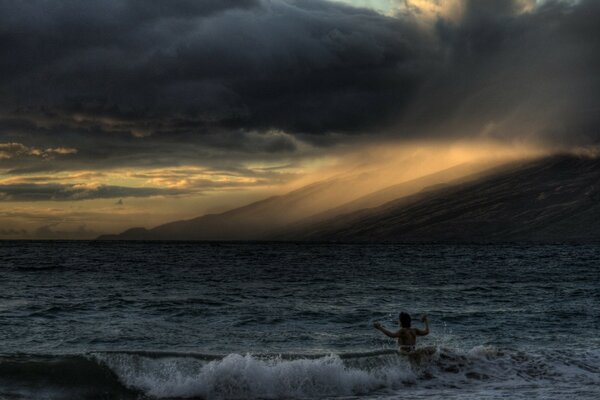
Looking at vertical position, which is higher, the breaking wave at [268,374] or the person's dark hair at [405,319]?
the person's dark hair at [405,319]

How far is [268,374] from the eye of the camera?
19.2 meters

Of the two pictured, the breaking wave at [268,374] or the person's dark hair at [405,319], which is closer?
the breaking wave at [268,374]

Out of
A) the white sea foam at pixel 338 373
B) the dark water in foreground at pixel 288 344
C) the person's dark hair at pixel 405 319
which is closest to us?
the white sea foam at pixel 338 373

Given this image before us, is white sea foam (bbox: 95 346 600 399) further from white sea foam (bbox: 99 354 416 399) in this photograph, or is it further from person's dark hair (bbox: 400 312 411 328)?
person's dark hair (bbox: 400 312 411 328)

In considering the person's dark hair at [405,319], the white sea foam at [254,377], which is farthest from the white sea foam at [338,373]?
the person's dark hair at [405,319]

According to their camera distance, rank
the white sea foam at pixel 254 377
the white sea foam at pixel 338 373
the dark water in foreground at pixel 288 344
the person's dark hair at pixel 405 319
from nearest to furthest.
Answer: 1. the white sea foam at pixel 254 377
2. the white sea foam at pixel 338 373
3. the dark water in foreground at pixel 288 344
4. the person's dark hair at pixel 405 319

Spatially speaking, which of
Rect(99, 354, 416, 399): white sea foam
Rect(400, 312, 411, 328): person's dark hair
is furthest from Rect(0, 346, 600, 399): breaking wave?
Rect(400, 312, 411, 328): person's dark hair

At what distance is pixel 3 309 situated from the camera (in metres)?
33.1

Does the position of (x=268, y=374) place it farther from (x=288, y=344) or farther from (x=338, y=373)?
(x=288, y=344)

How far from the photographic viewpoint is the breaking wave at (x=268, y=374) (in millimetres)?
18734

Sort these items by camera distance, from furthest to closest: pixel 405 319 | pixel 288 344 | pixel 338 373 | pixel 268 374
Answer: pixel 288 344, pixel 405 319, pixel 338 373, pixel 268 374

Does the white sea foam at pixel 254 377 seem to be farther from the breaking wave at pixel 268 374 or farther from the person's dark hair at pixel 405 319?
the person's dark hair at pixel 405 319

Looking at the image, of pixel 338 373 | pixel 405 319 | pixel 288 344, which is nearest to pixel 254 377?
pixel 338 373

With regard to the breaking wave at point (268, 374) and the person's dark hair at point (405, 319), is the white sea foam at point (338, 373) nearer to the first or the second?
the breaking wave at point (268, 374)
